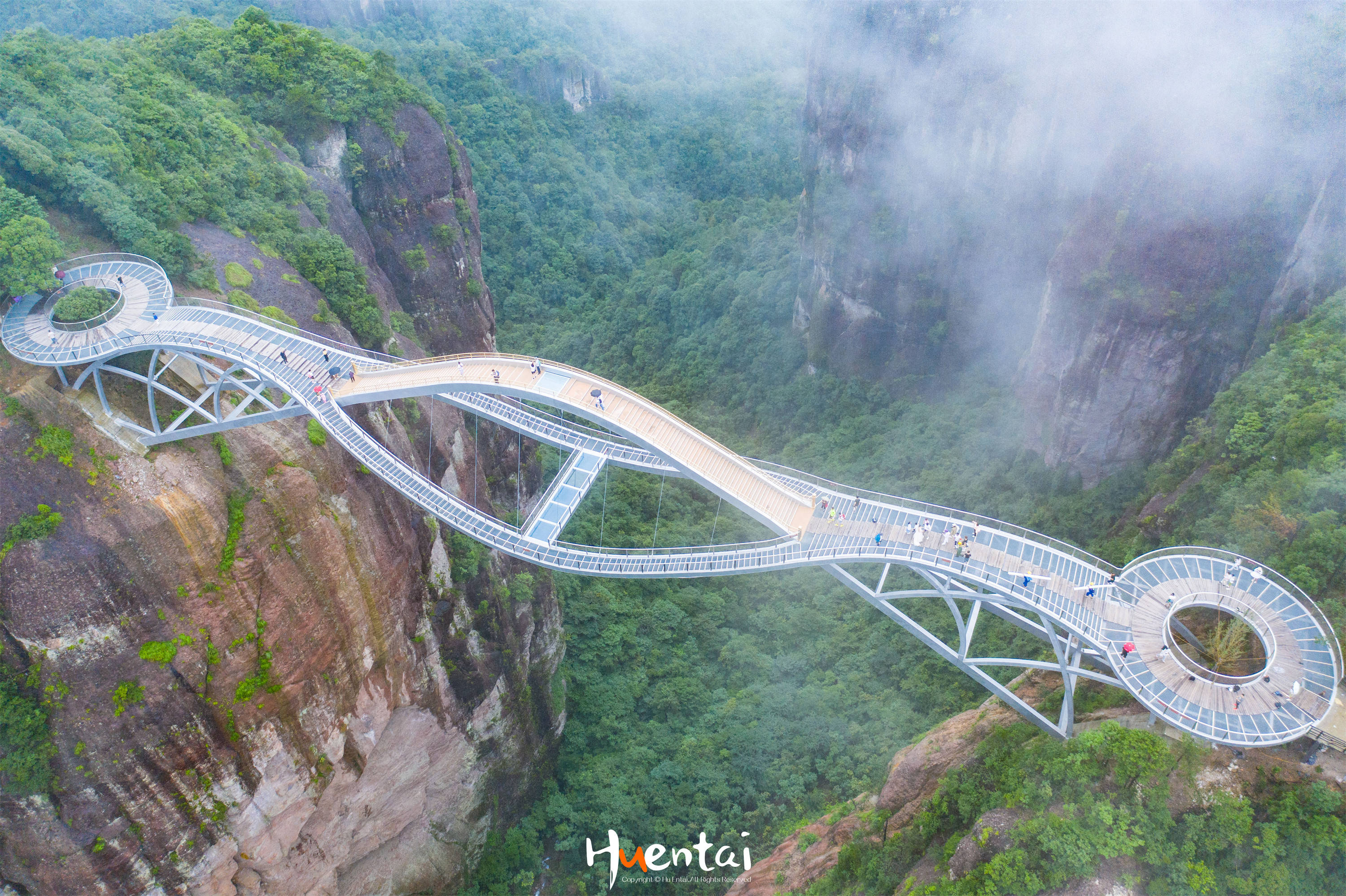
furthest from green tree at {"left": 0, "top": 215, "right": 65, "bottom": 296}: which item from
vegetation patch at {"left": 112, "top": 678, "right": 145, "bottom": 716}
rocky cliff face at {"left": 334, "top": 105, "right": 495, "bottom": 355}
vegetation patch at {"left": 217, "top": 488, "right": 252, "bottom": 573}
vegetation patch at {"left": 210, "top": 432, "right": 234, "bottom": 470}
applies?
rocky cliff face at {"left": 334, "top": 105, "right": 495, "bottom": 355}

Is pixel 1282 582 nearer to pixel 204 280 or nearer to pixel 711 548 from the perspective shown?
pixel 711 548

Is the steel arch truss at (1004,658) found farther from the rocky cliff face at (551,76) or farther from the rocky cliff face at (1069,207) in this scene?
the rocky cliff face at (551,76)

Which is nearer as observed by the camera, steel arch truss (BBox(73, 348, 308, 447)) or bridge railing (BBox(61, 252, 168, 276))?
steel arch truss (BBox(73, 348, 308, 447))

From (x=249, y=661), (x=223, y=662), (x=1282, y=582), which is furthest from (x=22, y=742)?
(x=1282, y=582)

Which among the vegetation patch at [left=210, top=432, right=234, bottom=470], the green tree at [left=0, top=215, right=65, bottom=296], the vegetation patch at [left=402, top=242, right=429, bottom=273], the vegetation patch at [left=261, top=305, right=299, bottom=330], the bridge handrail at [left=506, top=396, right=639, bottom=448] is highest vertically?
the green tree at [left=0, top=215, right=65, bottom=296]

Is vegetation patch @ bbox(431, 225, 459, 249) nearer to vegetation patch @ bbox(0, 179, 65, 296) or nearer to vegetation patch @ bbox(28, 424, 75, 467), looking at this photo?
vegetation patch @ bbox(0, 179, 65, 296)

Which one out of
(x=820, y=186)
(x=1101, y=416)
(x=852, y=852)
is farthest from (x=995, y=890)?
(x=820, y=186)
